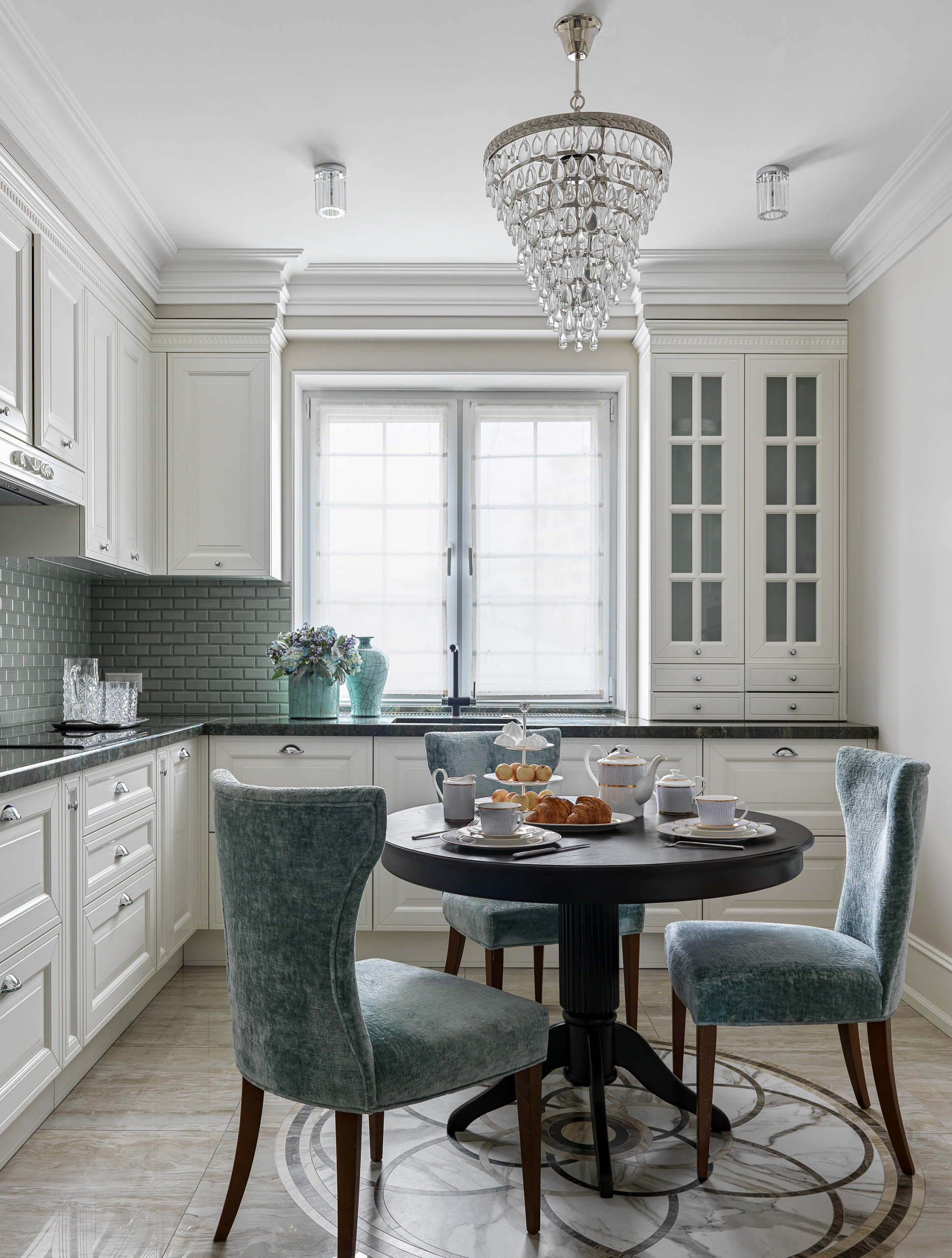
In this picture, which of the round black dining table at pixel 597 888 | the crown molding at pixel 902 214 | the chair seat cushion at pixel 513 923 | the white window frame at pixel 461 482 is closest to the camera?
the round black dining table at pixel 597 888

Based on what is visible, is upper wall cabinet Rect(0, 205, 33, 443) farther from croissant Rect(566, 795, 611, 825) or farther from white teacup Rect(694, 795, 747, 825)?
white teacup Rect(694, 795, 747, 825)

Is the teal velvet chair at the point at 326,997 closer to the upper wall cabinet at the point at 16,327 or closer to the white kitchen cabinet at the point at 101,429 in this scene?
the upper wall cabinet at the point at 16,327

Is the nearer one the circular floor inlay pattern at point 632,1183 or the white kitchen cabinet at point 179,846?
the circular floor inlay pattern at point 632,1183

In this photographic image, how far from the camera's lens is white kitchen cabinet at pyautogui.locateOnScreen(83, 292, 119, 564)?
3254mm

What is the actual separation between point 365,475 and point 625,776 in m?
2.42

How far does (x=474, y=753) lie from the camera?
10.4 feet

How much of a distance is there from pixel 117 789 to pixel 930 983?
2.69 metres

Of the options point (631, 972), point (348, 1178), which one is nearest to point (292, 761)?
point (631, 972)

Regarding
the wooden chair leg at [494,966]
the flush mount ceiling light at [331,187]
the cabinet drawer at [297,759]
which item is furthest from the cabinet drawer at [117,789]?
the flush mount ceiling light at [331,187]

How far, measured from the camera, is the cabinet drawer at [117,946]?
2621mm

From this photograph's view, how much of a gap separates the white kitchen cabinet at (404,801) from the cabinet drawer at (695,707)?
3.25ft

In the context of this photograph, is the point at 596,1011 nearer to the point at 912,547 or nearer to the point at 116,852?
the point at 116,852

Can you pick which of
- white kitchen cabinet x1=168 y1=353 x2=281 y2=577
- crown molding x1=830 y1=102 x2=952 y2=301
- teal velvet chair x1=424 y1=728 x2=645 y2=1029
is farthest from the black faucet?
crown molding x1=830 y1=102 x2=952 y2=301

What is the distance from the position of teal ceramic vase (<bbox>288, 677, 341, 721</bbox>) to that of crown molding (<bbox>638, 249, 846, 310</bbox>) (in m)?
2.05
